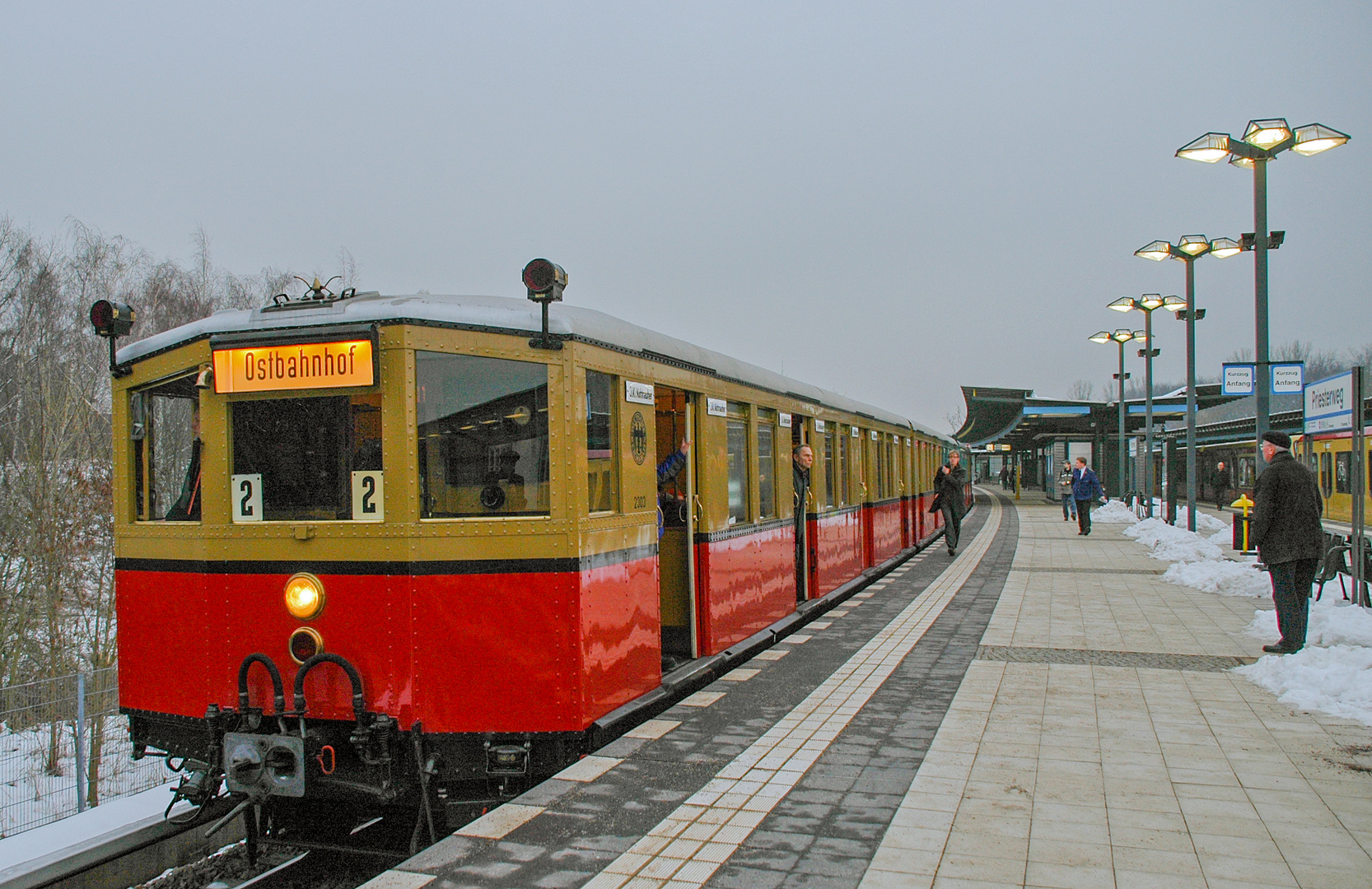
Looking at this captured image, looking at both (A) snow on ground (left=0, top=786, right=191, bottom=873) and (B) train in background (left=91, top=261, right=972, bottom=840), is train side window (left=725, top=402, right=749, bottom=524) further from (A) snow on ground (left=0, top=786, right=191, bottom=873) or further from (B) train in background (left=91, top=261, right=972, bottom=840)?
(A) snow on ground (left=0, top=786, right=191, bottom=873)

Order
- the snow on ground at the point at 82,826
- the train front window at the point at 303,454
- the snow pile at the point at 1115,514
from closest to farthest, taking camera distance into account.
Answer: the train front window at the point at 303,454, the snow on ground at the point at 82,826, the snow pile at the point at 1115,514

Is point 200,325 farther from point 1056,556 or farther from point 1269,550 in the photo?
point 1056,556

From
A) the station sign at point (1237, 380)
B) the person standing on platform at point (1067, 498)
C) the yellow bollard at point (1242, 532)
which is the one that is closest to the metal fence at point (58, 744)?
the station sign at point (1237, 380)

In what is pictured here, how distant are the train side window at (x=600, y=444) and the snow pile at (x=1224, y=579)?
31.3 feet

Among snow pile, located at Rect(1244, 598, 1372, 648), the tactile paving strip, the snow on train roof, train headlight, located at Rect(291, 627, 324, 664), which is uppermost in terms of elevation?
the snow on train roof

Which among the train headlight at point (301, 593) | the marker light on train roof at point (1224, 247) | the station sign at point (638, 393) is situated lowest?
the train headlight at point (301, 593)

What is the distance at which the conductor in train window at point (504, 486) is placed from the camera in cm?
483

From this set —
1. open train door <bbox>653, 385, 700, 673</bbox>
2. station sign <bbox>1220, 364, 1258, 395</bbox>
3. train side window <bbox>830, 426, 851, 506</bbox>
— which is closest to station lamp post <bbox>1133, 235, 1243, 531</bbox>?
station sign <bbox>1220, 364, 1258, 395</bbox>

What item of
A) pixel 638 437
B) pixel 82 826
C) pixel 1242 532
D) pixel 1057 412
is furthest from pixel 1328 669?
pixel 1057 412

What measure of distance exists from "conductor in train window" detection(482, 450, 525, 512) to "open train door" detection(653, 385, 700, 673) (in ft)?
6.45

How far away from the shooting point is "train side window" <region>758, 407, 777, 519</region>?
8.47 meters

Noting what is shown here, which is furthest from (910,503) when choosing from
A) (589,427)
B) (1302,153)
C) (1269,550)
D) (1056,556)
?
(589,427)

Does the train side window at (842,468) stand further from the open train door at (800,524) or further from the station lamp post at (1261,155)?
the station lamp post at (1261,155)

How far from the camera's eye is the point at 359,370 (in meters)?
4.64
